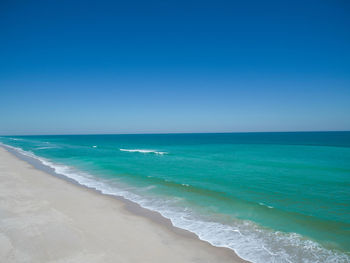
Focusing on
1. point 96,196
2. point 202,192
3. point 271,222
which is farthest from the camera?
point 202,192

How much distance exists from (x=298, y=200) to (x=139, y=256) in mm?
9916

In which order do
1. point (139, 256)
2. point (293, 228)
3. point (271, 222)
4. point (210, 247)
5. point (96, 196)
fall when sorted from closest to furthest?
point (139, 256) → point (210, 247) → point (293, 228) → point (271, 222) → point (96, 196)

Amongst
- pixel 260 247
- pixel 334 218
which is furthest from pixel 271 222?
pixel 334 218

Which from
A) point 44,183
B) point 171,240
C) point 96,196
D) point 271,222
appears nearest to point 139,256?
point 171,240

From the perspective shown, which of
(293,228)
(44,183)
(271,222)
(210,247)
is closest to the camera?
(210,247)

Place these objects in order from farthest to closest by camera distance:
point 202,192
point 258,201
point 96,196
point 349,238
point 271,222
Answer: point 202,192 → point 96,196 → point 258,201 → point 271,222 → point 349,238

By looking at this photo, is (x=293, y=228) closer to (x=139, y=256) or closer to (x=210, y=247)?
(x=210, y=247)

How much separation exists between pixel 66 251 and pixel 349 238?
387 inches

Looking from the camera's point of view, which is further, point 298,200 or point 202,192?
point 202,192

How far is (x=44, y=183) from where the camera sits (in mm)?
15484

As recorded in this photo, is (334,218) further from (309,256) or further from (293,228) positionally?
(309,256)

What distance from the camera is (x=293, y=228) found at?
848cm

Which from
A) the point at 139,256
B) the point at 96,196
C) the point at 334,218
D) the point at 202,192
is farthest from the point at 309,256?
the point at 96,196

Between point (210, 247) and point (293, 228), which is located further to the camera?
point (293, 228)
